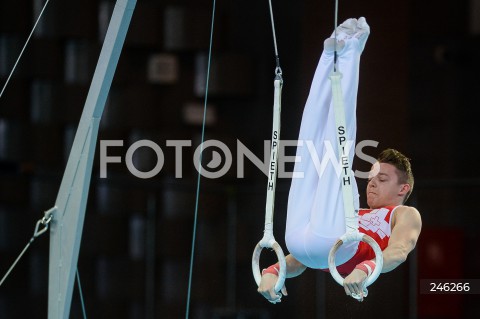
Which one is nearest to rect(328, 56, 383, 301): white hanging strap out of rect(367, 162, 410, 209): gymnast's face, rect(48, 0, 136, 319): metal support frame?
rect(367, 162, 410, 209): gymnast's face

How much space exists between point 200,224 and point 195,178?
0.36m

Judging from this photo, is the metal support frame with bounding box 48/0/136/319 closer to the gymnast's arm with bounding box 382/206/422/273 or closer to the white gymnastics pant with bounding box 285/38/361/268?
the white gymnastics pant with bounding box 285/38/361/268

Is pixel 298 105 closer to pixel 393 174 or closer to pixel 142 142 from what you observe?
pixel 142 142

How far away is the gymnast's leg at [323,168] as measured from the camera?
10.8 feet

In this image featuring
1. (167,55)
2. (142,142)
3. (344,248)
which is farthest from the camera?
(167,55)

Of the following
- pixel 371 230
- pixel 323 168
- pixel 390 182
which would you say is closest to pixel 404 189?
pixel 390 182

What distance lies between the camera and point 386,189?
360cm

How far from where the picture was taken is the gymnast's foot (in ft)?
11.2

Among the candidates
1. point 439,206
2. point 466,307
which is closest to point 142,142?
point 439,206

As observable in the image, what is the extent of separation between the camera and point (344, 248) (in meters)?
3.24

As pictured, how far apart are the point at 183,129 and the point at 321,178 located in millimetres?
3341

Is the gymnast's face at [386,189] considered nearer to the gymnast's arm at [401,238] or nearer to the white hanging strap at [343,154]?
the gymnast's arm at [401,238]

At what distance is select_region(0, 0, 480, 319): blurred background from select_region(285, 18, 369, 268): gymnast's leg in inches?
50.4

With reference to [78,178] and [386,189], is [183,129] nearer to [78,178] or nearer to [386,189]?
[78,178]
